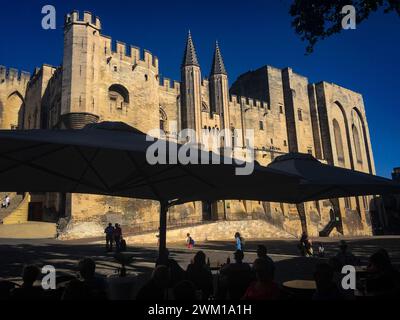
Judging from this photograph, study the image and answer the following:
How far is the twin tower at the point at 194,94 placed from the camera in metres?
30.8

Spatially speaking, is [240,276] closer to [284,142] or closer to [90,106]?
[90,106]

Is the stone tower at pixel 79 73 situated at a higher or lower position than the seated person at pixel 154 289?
higher

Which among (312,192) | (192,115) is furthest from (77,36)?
(312,192)

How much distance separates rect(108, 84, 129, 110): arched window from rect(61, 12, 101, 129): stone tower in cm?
255

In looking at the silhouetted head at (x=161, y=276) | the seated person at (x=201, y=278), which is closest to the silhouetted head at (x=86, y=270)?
the silhouetted head at (x=161, y=276)

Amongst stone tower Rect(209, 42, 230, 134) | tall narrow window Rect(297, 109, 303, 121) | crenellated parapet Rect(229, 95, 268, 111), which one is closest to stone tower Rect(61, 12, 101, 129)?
stone tower Rect(209, 42, 230, 134)

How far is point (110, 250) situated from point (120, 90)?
17.6 metres

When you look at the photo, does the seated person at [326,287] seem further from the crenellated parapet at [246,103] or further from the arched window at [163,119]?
the crenellated parapet at [246,103]

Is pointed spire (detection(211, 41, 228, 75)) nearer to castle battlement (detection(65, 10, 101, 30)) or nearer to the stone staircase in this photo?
castle battlement (detection(65, 10, 101, 30))

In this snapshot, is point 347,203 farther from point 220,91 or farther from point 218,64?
point 218,64

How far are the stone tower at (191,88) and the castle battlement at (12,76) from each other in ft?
58.7
